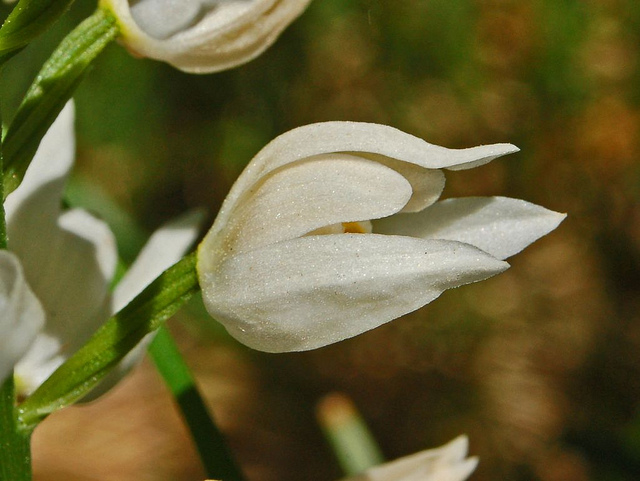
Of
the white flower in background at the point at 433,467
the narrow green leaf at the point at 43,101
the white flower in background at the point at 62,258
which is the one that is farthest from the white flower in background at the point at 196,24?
the white flower in background at the point at 433,467

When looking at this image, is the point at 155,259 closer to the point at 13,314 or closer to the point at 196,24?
the point at 196,24

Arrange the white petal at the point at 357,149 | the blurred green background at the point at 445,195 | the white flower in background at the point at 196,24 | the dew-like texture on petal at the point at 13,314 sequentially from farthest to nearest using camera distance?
the blurred green background at the point at 445,195
the white flower in background at the point at 196,24
the white petal at the point at 357,149
the dew-like texture on petal at the point at 13,314

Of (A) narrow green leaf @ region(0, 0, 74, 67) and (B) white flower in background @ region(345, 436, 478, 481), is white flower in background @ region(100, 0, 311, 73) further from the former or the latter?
(B) white flower in background @ region(345, 436, 478, 481)

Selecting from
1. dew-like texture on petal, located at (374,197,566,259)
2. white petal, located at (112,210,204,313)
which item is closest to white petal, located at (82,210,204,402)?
white petal, located at (112,210,204,313)

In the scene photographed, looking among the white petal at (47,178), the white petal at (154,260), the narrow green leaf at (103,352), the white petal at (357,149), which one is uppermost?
→ the white petal at (357,149)

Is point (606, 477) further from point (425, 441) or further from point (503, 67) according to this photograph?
point (503, 67)

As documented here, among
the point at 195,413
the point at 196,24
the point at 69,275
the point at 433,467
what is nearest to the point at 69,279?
the point at 69,275

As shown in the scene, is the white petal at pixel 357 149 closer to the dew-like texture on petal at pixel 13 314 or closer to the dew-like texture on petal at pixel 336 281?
the dew-like texture on petal at pixel 336 281
